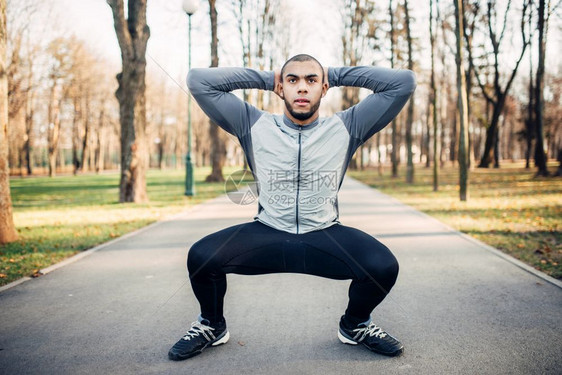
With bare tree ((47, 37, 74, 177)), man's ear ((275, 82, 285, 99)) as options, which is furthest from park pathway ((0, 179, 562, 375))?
bare tree ((47, 37, 74, 177))

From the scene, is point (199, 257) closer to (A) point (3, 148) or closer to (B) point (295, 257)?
(B) point (295, 257)

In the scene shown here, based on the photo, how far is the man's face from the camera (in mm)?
3102

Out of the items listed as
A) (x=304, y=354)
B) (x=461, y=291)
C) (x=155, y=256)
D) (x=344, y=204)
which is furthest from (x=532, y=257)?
(x=344, y=204)

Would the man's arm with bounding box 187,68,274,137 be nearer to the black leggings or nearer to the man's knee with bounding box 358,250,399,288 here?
the black leggings

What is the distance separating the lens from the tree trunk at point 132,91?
1365 centimetres

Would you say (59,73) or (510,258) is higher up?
(59,73)

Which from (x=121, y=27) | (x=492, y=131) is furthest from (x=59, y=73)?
(x=492, y=131)

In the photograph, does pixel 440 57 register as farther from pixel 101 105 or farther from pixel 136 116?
pixel 101 105

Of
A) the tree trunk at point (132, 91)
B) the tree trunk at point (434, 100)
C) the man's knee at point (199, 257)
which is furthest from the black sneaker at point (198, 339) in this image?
the tree trunk at point (434, 100)

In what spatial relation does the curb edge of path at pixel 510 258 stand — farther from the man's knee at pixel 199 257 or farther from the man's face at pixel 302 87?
the man's knee at pixel 199 257

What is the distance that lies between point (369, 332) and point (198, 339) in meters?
1.30

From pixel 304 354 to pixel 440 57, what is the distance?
36.8m

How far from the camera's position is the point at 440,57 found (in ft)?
117

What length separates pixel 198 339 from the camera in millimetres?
3324
